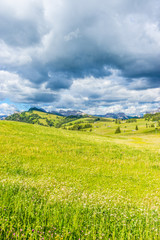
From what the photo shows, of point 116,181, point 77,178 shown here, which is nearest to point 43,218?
point 77,178

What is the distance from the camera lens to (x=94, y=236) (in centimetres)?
362

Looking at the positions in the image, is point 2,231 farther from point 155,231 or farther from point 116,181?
point 116,181

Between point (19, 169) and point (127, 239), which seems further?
point (19, 169)

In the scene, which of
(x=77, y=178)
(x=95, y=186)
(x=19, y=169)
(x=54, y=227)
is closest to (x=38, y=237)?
(x=54, y=227)

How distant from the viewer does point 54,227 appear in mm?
3842

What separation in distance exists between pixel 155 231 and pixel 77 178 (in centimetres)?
700

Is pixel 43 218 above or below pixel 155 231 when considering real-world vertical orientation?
above

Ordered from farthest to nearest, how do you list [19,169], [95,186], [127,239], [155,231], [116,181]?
[19,169] < [116,181] < [95,186] < [155,231] < [127,239]

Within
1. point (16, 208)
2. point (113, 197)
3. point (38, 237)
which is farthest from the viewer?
point (113, 197)

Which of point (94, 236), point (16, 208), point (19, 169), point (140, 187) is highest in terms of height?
point (16, 208)

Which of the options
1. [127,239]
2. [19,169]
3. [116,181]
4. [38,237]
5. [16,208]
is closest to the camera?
[38,237]

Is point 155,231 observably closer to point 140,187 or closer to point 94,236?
point 94,236

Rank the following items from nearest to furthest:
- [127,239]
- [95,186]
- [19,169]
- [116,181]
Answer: [127,239], [95,186], [116,181], [19,169]

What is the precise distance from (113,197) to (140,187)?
3.35 metres
